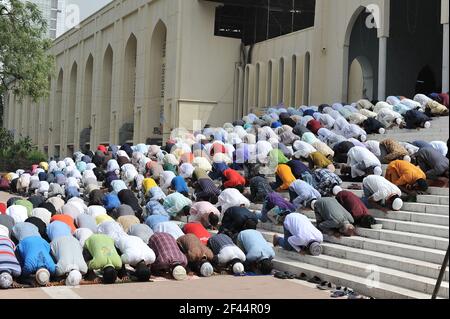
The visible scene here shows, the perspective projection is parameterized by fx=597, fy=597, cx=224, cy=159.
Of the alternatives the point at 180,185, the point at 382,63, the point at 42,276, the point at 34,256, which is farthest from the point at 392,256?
the point at 382,63

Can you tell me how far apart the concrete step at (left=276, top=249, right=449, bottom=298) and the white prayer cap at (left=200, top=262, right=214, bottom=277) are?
127cm

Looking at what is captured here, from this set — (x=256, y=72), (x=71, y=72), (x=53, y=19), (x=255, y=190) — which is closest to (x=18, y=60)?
(x=256, y=72)

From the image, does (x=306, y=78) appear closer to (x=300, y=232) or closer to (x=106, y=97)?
(x=300, y=232)

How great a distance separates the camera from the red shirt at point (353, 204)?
849 cm

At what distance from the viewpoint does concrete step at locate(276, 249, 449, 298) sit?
6.48 meters

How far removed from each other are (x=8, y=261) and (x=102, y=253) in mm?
1114

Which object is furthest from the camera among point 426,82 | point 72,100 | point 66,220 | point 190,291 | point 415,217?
point 72,100

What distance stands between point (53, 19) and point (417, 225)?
5238cm

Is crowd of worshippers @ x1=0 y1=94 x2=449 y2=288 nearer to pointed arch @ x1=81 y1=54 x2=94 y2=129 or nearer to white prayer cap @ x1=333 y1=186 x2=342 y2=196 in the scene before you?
white prayer cap @ x1=333 y1=186 x2=342 y2=196

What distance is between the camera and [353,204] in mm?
8586

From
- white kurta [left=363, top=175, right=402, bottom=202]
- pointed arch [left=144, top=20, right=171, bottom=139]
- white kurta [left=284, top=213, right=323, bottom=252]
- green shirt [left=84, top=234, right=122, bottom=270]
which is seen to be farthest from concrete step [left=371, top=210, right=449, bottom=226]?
pointed arch [left=144, top=20, right=171, bottom=139]

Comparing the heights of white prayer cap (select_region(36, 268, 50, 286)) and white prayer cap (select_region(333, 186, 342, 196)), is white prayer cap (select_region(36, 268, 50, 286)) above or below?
below

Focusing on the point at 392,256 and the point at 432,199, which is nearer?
the point at 392,256

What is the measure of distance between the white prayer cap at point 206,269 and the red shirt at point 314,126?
7821 mm
